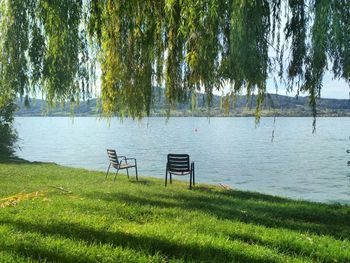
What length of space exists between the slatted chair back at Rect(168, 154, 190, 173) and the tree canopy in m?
9.78

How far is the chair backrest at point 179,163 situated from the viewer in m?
17.2

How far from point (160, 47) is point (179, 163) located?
11.3m

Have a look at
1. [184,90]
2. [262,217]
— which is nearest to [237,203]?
[262,217]

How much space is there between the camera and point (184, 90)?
20.4 feet

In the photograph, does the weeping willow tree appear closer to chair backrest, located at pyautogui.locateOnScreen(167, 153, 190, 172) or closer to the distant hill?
the distant hill

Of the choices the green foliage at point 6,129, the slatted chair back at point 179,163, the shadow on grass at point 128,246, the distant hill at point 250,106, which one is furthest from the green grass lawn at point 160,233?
the green foliage at point 6,129

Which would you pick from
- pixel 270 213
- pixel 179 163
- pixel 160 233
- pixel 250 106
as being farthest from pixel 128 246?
pixel 179 163

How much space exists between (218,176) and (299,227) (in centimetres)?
2572

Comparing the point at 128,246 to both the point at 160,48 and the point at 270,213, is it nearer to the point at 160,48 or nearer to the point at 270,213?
the point at 160,48

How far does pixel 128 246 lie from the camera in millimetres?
5895

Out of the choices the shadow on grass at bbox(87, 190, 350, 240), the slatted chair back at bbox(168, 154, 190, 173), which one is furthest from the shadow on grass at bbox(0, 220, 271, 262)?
the slatted chair back at bbox(168, 154, 190, 173)

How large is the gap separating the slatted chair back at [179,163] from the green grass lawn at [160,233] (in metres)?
5.91

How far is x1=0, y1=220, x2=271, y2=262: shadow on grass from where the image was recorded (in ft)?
17.8

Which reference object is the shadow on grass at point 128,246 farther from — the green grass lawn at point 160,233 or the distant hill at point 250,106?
the distant hill at point 250,106
